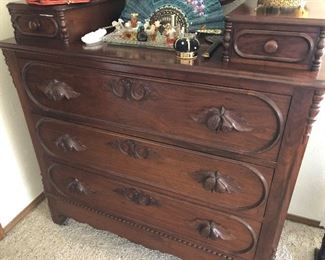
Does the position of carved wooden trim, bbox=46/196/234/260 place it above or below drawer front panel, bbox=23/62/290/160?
below

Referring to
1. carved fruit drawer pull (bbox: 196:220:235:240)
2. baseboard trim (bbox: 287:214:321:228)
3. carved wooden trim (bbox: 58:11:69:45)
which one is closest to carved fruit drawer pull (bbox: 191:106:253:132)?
carved fruit drawer pull (bbox: 196:220:235:240)

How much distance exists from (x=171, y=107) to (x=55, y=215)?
917 mm

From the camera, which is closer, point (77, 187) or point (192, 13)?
point (192, 13)

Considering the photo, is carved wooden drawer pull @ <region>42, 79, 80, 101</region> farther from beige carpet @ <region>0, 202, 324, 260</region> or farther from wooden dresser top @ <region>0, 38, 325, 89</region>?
beige carpet @ <region>0, 202, 324, 260</region>

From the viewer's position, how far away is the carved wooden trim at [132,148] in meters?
0.94

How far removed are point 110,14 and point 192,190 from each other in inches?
27.2

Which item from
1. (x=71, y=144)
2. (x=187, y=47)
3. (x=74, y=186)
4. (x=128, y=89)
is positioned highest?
(x=187, y=47)

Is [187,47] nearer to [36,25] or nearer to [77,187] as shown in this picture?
[36,25]

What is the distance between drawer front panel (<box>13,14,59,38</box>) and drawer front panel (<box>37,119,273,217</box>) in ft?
1.01

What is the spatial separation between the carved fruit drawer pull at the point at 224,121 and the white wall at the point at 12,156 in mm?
929

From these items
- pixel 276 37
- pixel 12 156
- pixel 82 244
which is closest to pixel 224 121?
pixel 276 37

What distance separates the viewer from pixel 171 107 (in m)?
0.80

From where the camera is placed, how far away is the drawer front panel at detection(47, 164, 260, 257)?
946 mm

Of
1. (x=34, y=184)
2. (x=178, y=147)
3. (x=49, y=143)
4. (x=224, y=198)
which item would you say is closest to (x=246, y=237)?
(x=224, y=198)
